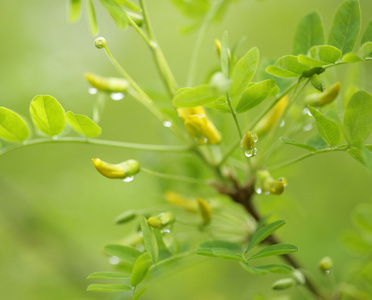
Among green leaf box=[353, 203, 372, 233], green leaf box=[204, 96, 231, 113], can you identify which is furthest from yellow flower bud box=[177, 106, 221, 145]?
green leaf box=[353, 203, 372, 233]

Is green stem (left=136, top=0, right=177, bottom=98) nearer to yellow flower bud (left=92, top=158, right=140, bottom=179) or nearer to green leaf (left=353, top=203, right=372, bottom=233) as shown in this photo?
yellow flower bud (left=92, top=158, right=140, bottom=179)

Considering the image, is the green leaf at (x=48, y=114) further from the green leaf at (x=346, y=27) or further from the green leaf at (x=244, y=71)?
the green leaf at (x=346, y=27)

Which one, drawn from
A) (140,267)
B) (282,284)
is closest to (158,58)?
(140,267)

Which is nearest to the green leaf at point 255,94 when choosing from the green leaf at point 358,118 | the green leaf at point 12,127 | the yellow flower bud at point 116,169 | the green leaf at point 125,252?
the green leaf at point 358,118

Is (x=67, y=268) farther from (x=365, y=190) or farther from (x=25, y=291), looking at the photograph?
(x=365, y=190)

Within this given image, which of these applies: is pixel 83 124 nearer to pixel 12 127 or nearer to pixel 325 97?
pixel 12 127

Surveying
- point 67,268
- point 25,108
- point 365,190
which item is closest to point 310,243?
point 365,190
